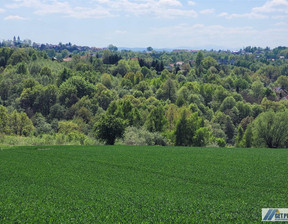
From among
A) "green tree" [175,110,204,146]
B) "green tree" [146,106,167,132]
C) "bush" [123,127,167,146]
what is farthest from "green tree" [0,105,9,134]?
"green tree" [175,110,204,146]

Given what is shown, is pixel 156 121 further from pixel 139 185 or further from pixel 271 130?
pixel 139 185

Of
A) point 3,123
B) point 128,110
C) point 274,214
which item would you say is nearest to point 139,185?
point 274,214

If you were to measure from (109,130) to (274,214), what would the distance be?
4130 cm

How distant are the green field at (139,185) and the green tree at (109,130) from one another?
34.8 ft

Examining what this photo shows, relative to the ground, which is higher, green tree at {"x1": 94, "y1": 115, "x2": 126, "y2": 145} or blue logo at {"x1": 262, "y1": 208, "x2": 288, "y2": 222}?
blue logo at {"x1": 262, "y1": 208, "x2": 288, "y2": 222}

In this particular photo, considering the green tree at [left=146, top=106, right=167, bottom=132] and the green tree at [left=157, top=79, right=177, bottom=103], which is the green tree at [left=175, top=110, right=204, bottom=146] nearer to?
the green tree at [left=146, top=106, right=167, bottom=132]

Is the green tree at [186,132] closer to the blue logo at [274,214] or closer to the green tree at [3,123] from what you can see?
the green tree at [3,123]

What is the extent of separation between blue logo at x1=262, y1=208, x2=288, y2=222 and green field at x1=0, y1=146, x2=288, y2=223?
20.2 inches

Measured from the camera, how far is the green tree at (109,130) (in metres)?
60.0

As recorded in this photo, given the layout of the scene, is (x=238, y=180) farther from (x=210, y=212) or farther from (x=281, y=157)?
(x=281, y=157)

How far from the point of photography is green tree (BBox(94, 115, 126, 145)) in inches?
2363

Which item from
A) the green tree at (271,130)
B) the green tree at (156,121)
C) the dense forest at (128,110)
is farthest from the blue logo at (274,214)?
the green tree at (156,121)

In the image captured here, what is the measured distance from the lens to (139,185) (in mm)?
31266

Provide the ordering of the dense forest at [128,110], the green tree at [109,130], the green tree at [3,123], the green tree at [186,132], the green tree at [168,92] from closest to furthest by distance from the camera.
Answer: the green tree at [109,130], the dense forest at [128,110], the green tree at [186,132], the green tree at [3,123], the green tree at [168,92]
